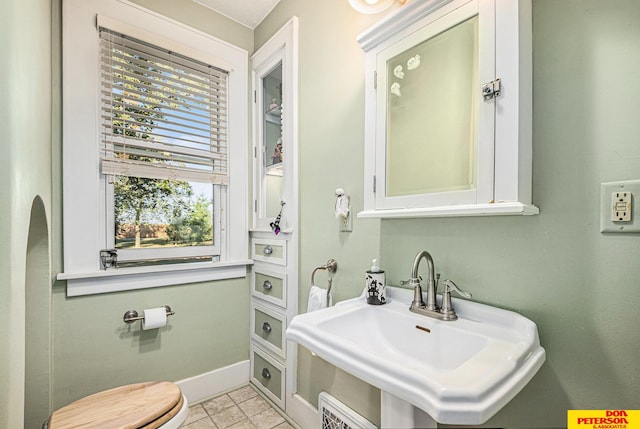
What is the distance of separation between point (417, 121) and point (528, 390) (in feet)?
3.02

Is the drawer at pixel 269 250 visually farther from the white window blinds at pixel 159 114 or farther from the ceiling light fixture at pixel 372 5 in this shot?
the ceiling light fixture at pixel 372 5

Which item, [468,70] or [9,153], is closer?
[9,153]

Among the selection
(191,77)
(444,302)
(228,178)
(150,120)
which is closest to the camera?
(444,302)

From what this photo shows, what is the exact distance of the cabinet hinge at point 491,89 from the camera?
32.8 inches

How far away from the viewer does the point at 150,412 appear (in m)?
1.20

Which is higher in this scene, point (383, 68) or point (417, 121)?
point (383, 68)

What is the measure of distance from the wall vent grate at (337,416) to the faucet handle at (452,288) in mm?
678

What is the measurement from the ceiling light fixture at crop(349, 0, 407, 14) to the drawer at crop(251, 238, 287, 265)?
1.26m

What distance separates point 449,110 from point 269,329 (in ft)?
5.43

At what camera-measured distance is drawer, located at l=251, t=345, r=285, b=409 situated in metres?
1.81

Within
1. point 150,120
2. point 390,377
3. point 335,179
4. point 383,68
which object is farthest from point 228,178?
point 390,377

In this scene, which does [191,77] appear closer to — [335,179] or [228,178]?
[228,178]

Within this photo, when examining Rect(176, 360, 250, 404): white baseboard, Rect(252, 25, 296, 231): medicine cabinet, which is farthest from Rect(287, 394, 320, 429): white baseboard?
Rect(252, 25, 296, 231): medicine cabinet

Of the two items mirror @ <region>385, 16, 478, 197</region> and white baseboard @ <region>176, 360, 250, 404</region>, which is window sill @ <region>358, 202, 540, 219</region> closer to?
mirror @ <region>385, 16, 478, 197</region>
